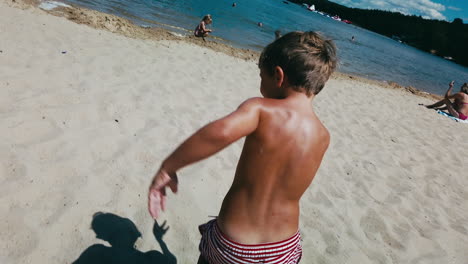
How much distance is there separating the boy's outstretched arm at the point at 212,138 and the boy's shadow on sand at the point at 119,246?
1.15m

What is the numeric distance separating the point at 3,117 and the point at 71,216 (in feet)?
5.27

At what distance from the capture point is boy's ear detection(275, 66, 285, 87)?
4.38ft

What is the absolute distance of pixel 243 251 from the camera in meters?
1.40

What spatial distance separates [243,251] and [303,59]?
36.1 inches

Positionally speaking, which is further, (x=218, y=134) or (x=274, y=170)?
(x=274, y=170)

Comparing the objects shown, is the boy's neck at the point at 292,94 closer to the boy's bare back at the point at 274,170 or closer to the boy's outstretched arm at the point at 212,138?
the boy's bare back at the point at 274,170

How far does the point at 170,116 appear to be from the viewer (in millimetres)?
4254

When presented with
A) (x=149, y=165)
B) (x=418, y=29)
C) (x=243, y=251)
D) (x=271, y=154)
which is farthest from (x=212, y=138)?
(x=418, y=29)

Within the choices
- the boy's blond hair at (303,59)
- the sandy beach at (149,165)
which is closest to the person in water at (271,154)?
the boy's blond hair at (303,59)

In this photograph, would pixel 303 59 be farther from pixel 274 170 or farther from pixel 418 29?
pixel 418 29

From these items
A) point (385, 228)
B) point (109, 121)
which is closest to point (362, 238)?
point (385, 228)

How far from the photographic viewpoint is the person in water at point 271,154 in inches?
48.8

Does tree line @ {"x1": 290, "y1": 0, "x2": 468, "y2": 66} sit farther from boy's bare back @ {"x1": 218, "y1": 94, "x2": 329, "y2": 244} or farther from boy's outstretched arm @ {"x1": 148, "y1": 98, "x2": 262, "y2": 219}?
boy's outstretched arm @ {"x1": 148, "y1": 98, "x2": 262, "y2": 219}

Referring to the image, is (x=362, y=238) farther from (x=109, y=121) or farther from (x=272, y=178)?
(x=109, y=121)
